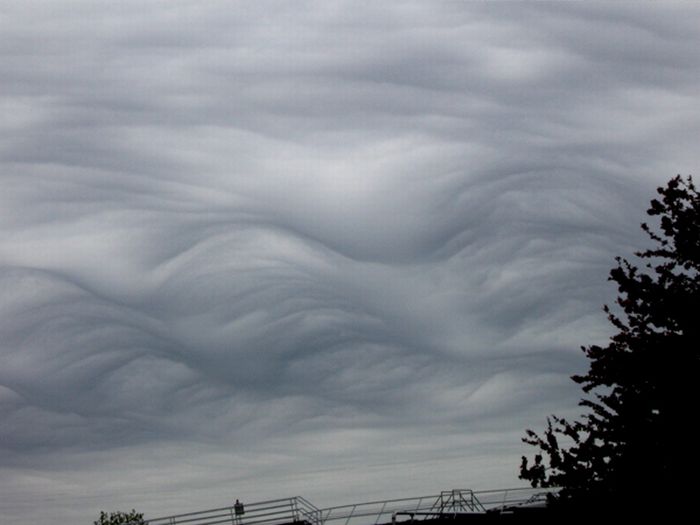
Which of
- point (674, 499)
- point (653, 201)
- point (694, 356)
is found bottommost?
point (674, 499)

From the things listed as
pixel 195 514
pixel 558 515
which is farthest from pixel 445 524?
pixel 558 515

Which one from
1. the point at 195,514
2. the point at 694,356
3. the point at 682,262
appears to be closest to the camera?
the point at 694,356

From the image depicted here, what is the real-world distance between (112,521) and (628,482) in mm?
90586

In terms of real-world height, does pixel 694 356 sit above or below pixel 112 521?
below

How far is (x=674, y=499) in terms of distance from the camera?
15688 mm

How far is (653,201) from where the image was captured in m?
19.7

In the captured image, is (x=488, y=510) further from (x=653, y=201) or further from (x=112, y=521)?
(x=112, y=521)

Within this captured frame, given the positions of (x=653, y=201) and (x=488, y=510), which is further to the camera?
(x=488, y=510)

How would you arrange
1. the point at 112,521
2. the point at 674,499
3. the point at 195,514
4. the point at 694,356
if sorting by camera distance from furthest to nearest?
the point at 112,521
the point at 195,514
the point at 694,356
the point at 674,499

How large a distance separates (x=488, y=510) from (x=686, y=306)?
23.0 m

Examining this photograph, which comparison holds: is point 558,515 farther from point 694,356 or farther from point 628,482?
point 694,356

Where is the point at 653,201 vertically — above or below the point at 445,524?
above

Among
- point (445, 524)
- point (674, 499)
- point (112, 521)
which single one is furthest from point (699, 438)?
point (112, 521)

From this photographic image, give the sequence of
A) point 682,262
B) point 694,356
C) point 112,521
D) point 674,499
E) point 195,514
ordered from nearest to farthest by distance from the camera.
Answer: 1. point 674,499
2. point 694,356
3. point 682,262
4. point 195,514
5. point 112,521
